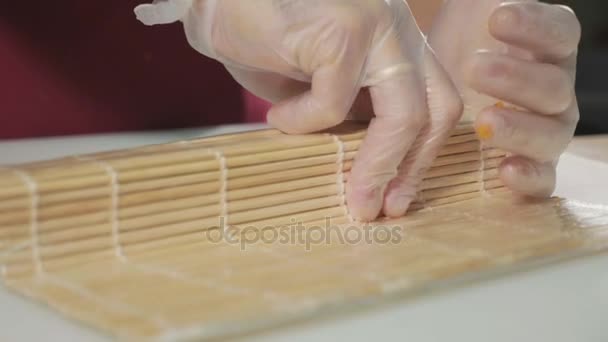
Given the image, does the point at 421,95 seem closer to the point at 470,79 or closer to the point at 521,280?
the point at 470,79

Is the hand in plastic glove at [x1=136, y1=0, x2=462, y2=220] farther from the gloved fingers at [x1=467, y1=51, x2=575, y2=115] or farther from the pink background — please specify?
the pink background

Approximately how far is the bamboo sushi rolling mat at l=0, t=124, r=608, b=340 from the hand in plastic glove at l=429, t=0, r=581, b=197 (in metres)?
0.08

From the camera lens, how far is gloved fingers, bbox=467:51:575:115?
97cm

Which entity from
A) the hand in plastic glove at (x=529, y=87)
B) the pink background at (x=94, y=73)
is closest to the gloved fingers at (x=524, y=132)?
Answer: the hand in plastic glove at (x=529, y=87)

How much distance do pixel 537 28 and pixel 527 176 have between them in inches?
7.2

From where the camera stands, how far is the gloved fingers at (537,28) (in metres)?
0.96

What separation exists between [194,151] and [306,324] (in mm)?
260

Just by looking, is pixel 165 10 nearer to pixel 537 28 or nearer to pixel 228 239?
pixel 228 239

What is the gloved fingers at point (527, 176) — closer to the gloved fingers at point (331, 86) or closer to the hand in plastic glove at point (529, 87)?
the hand in plastic glove at point (529, 87)

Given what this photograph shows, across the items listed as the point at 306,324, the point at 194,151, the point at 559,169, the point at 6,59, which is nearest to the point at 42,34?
the point at 6,59

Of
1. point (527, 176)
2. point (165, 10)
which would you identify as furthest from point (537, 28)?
point (165, 10)

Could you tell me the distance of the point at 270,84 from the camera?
3.52 feet

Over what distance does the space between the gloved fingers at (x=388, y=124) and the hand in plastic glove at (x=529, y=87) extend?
0.11 meters

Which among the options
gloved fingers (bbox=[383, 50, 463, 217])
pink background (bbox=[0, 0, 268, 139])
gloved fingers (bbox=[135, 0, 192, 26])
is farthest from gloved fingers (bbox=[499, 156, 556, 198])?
pink background (bbox=[0, 0, 268, 139])
